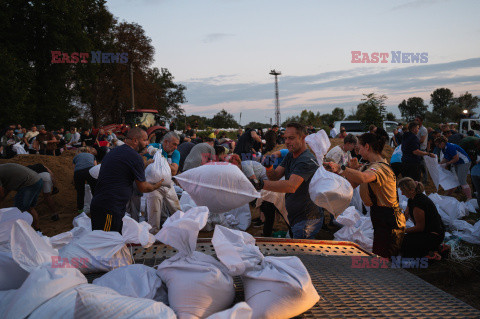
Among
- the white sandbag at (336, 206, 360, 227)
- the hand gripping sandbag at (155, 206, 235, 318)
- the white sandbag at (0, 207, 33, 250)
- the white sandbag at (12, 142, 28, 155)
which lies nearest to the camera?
the hand gripping sandbag at (155, 206, 235, 318)

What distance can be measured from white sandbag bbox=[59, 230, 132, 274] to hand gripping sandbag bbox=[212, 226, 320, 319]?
58 cm

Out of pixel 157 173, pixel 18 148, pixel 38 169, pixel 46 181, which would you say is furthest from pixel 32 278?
pixel 18 148

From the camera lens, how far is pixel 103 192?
317 centimetres

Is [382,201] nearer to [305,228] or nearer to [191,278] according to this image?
[305,228]

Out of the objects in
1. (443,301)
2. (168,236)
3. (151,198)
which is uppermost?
(168,236)

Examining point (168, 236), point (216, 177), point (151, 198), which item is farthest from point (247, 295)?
point (151, 198)

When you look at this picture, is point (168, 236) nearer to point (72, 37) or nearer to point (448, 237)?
point (448, 237)

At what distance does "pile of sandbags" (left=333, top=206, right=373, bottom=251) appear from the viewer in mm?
4633

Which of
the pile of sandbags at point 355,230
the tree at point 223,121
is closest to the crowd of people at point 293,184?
the pile of sandbags at point 355,230

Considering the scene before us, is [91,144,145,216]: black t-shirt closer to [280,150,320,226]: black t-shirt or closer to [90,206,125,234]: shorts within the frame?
[90,206,125,234]: shorts

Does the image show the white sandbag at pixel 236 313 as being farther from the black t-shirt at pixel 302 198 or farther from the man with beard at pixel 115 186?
the man with beard at pixel 115 186

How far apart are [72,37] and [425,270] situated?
21.3 m

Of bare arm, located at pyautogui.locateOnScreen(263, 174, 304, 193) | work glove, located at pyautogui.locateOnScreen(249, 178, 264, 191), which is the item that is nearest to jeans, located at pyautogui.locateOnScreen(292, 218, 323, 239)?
bare arm, located at pyautogui.locateOnScreen(263, 174, 304, 193)

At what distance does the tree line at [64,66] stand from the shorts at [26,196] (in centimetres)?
1327
